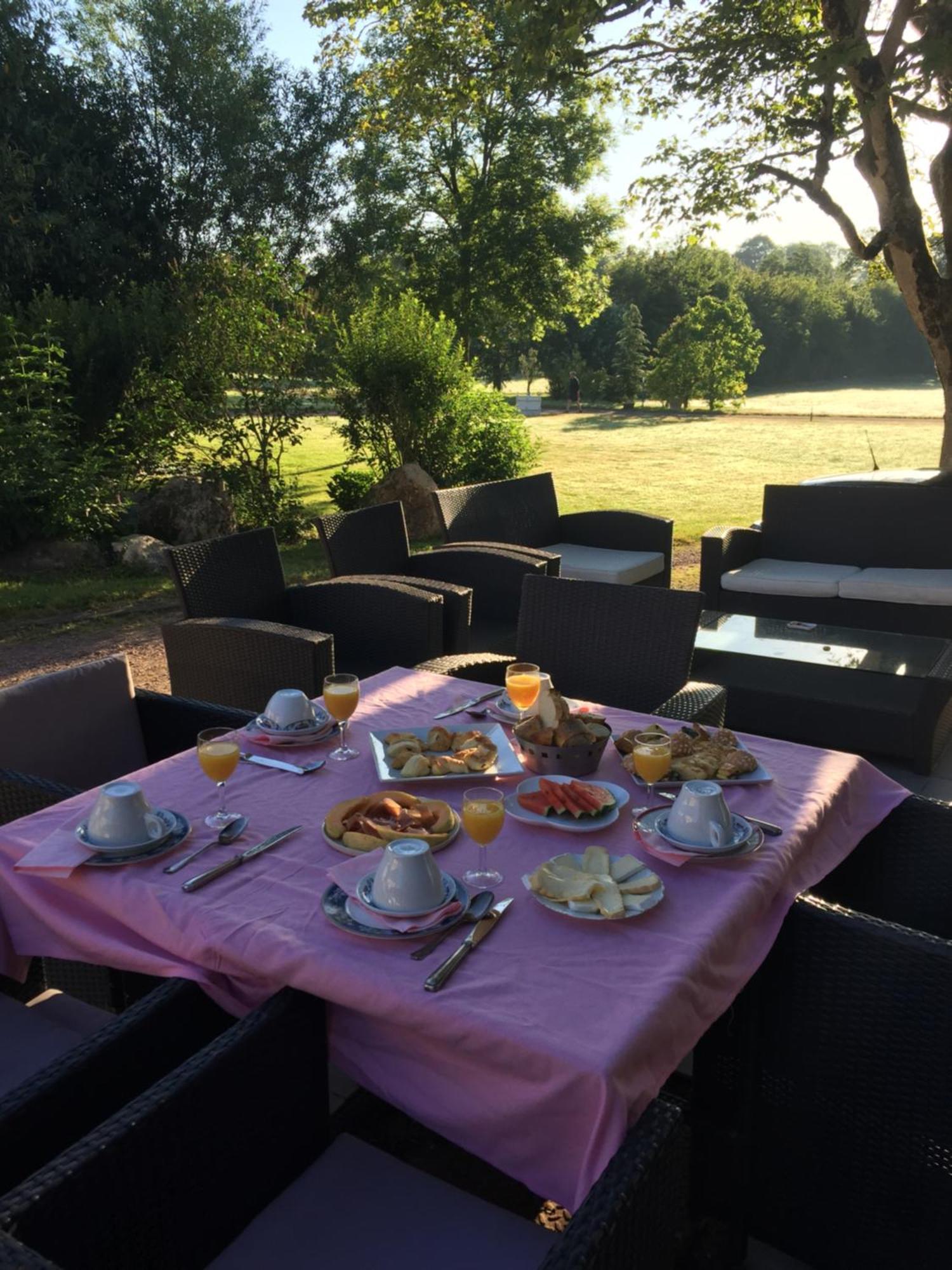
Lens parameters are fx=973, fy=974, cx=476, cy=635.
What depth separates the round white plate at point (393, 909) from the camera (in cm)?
162

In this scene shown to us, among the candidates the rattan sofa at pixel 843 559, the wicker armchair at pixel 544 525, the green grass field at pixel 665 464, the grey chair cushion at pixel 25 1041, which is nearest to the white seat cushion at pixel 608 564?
the wicker armchair at pixel 544 525

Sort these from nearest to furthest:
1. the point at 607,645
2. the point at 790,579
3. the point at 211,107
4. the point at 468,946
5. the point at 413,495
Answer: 1. the point at 468,946
2. the point at 607,645
3. the point at 790,579
4. the point at 413,495
5. the point at 211,107

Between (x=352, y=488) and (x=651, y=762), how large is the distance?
28.6ft

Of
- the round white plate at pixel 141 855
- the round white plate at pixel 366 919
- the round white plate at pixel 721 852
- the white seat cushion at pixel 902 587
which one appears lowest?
the white seat cushion at pixel 902 587

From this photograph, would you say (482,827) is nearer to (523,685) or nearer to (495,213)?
(523,685)

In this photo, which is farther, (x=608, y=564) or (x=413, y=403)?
(x=413, y=403)

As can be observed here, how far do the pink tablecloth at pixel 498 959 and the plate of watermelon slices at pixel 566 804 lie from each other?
1.2 inches

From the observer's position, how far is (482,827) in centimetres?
180

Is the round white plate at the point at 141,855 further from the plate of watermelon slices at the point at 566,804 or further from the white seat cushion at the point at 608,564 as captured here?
the white seat cushion at the point at 608,564

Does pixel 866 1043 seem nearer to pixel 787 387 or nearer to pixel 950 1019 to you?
pixel 950 1019

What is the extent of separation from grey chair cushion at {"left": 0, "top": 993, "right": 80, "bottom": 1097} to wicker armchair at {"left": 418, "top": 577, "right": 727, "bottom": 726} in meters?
1.66

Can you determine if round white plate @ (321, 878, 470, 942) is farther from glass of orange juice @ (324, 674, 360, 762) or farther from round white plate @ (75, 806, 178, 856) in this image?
glass of orange juice @ (324, 674, 360, 762)

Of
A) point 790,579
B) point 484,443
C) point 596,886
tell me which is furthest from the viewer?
point 484,443

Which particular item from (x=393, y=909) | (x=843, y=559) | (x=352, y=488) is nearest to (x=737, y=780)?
(x=393, y=909)
